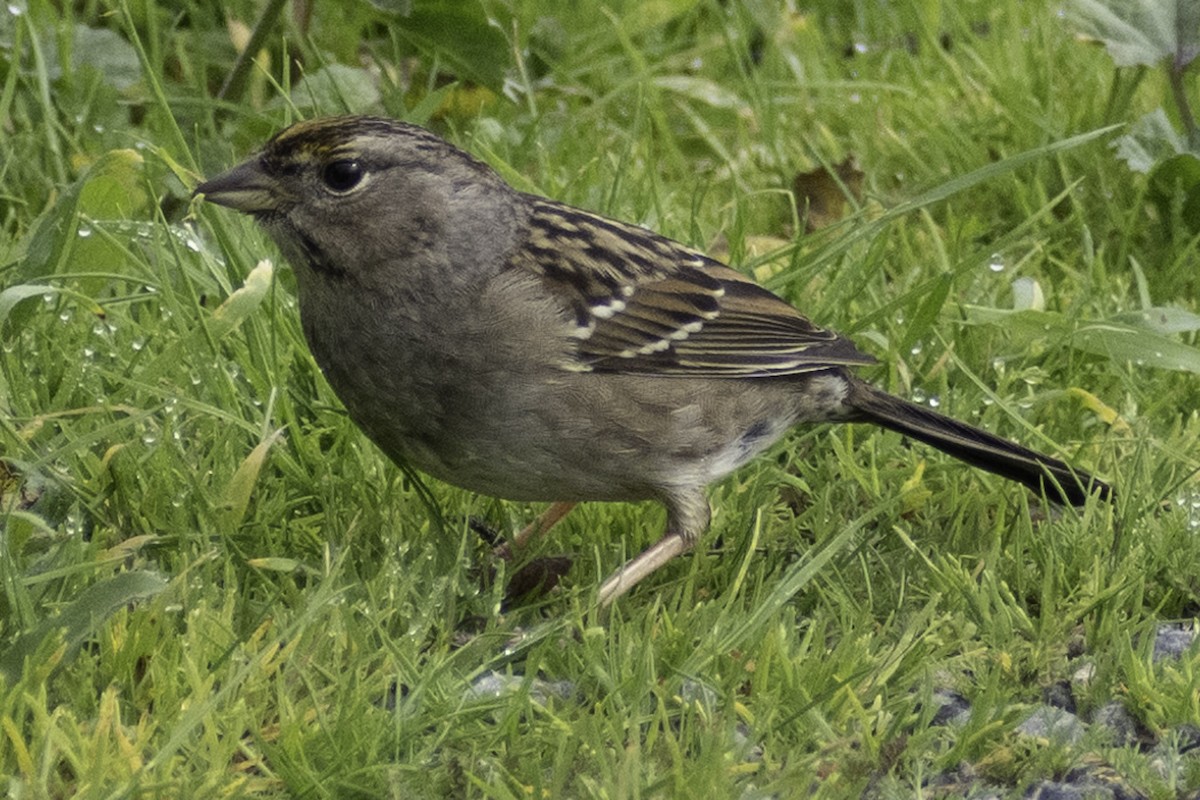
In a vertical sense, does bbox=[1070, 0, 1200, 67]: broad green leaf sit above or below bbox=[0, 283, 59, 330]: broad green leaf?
above

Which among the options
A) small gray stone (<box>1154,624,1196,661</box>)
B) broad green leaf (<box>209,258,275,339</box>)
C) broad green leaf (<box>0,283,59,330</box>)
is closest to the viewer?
small gray stone (<box>1154,624,1196,661</box>)

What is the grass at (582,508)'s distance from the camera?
131 inches

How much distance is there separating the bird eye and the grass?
1.00 ft

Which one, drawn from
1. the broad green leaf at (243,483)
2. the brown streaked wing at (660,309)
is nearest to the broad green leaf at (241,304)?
the broad green leaf at (243,483)

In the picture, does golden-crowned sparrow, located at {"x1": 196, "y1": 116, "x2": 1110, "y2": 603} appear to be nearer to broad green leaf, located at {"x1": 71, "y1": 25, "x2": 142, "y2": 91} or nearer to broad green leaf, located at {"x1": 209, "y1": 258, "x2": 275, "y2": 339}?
broad green leaf, located at {"x1": 209, "y1": 258, "x2": 275, "y2": 339}

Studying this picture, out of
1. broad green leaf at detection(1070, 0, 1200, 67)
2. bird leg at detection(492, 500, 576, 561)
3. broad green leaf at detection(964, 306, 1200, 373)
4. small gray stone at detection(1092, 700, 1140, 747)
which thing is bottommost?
bird leg at detection(492, 500, 576, 561)

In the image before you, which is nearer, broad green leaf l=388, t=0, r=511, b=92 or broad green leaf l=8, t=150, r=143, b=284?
broad green leaf l=8, t=150, r=143, b=284

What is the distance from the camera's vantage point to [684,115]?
6.77 m

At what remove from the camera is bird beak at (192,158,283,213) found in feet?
13.4

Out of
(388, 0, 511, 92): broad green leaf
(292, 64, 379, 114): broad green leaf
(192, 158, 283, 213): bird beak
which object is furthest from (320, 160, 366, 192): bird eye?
(388, 0, 511, 92): broad green leaf

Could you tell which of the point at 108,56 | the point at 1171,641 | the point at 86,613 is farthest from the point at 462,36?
the point at 1171,641

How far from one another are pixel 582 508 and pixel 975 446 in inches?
39.6

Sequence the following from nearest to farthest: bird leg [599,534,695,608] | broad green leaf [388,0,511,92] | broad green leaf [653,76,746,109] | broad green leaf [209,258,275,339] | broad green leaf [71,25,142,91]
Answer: bird leg [599,534,695,608]
broad green leaf [209,258,275,339]
broad green leaf [388,0,511,92]
broad green leaf [71,25,142,91]
broad green leaf [653,76,746,109]

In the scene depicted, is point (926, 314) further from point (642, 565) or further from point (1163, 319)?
point (642, 565)
